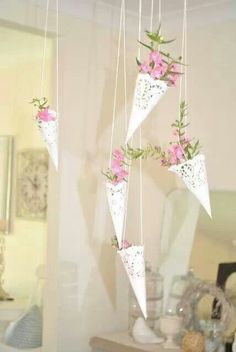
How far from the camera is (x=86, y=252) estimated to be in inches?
107

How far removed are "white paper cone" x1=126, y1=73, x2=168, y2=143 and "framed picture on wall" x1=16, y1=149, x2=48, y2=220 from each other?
2.03m

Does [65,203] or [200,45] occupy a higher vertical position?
[200,45]

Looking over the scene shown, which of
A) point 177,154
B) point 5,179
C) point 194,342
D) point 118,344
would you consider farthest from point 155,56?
point 5,179

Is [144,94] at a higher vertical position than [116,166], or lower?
higher

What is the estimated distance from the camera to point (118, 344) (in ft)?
8.23

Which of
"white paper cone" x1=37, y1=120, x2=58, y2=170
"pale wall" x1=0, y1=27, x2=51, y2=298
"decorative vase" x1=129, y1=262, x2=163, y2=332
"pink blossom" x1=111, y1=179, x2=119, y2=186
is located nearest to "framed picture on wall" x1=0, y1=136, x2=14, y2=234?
"pale wall" x1=0, y1=27, x2=51, y2=298

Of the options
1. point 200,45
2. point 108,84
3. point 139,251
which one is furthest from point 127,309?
point 139,251

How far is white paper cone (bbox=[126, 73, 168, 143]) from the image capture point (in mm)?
1259

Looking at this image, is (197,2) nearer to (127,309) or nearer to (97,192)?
(97,192)

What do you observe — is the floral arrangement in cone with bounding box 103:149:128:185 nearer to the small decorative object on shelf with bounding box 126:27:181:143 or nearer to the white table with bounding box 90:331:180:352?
the small decorative object on shelf with bounding box 126:27:181:143

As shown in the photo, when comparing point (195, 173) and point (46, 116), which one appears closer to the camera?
point (195, 173)

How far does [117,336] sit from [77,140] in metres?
0.94

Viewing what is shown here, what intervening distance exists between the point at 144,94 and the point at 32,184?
2.18m

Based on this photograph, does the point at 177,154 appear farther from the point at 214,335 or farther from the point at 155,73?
the point at 214,335
